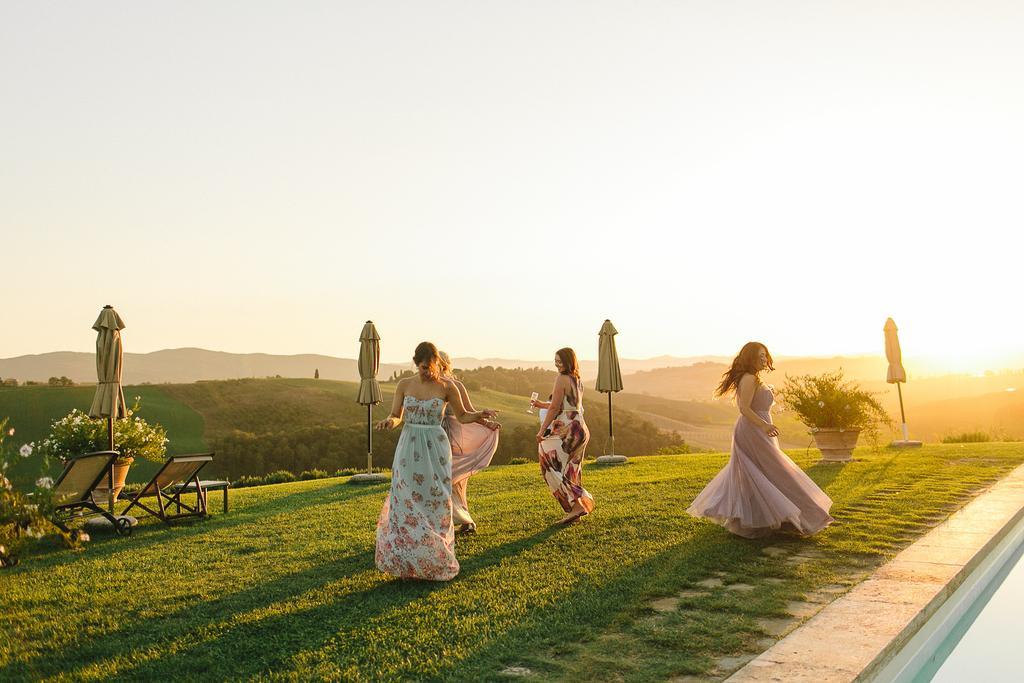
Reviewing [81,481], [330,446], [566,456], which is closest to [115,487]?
[81,481]

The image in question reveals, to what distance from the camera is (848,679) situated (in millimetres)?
3512

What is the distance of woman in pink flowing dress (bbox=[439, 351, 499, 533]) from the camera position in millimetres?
8035

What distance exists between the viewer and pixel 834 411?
14664 millimetres

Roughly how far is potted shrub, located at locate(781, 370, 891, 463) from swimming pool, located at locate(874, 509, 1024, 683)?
7.86 m

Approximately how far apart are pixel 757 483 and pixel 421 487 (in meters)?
3.41

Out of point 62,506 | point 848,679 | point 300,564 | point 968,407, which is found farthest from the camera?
point 968,407

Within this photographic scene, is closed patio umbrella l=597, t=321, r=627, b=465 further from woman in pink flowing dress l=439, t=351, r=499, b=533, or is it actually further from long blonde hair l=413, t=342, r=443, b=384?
long blonde hair l=413, t=342, r=443, b=384

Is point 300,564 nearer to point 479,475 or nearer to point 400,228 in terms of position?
point 479,475

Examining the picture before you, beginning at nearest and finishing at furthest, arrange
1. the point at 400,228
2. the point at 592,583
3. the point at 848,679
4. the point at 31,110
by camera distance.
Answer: the point at 848,679, the point at 592,583, the point at 31,110, the point at 400,228

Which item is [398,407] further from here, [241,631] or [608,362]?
[608,362]

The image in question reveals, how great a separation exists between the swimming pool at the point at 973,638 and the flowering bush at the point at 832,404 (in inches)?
310

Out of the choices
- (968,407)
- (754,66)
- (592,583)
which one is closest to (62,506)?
(592,583)

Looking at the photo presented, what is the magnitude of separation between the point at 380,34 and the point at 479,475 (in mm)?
8691

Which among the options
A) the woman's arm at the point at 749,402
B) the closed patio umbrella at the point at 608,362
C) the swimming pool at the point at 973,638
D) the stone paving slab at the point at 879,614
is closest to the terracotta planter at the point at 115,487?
→ the woman's arm at the point at 749,402
